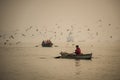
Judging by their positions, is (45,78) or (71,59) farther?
(71,59)

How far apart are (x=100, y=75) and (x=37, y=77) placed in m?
Result: 7.01

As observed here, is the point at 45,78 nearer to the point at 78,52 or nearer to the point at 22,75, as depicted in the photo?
the point at 22,75

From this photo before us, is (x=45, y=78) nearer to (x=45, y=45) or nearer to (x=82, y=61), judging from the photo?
(x=82, y=61)

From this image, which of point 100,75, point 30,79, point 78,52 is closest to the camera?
point 30,79

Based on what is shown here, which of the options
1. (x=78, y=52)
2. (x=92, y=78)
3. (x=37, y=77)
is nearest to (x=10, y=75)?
(x=37, y=77)

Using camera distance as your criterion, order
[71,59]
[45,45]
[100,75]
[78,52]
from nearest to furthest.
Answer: [100,75]
[78,52]
[71,59]
[45,45]

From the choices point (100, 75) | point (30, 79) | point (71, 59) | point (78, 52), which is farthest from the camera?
point (71, 59)

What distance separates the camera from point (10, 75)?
34531 mm

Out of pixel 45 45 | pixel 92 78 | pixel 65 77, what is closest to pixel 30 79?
pixel 65 77

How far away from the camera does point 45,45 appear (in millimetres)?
152875

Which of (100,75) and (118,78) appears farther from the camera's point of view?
(100,75)

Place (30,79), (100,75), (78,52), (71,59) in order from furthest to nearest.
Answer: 1. (71,59)
2. (78,52)
3. (100,75)
4. (30,79)

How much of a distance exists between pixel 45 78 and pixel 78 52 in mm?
17970

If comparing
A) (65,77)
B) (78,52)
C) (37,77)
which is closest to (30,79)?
(37,77)
